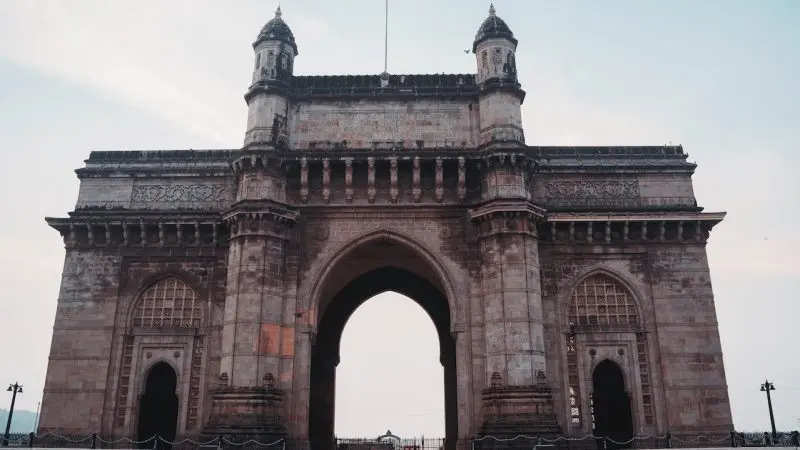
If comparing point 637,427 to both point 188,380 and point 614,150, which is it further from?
point 188,380

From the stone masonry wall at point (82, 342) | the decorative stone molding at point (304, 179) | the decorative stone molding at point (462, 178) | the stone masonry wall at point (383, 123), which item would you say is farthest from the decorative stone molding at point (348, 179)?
the stone masonry wall at point (82, 342)

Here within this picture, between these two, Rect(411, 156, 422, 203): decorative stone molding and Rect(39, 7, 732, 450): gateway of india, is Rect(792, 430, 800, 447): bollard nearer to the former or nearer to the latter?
Rect(39, 7, 732, 450): gateway of india

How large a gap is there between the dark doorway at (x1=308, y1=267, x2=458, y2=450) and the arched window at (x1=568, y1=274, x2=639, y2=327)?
6.70m

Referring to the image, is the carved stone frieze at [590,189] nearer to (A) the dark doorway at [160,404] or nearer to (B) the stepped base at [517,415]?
(B) the stepped base at [517,415]

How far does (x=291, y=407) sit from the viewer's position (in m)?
20.4

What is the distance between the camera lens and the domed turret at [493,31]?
23.7m

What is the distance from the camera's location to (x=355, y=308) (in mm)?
28828

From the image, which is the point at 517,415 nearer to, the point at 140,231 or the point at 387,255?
the point at 387,255

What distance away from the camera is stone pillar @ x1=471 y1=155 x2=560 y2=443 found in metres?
19.3

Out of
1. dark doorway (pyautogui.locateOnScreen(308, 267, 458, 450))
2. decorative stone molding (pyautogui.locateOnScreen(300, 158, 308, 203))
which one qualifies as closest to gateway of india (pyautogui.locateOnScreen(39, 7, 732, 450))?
decorative stone molding (pyautogui.locateOnScreen(300, 158, 308, 203))

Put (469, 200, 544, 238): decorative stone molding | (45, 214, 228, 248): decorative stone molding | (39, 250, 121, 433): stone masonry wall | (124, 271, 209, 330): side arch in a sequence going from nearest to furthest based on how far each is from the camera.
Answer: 1. (469, 200, 544, 238): decorative stone molding
2. (39, 250, 121, 433): stone masonry wall
3. (124, 271, 209, 330): side arch
4. (45, 214, 228, 248): decorative stone molding

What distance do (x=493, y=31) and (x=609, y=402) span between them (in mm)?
14558

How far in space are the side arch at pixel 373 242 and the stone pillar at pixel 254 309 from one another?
1.07 m

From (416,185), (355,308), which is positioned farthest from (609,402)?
(355,308)
